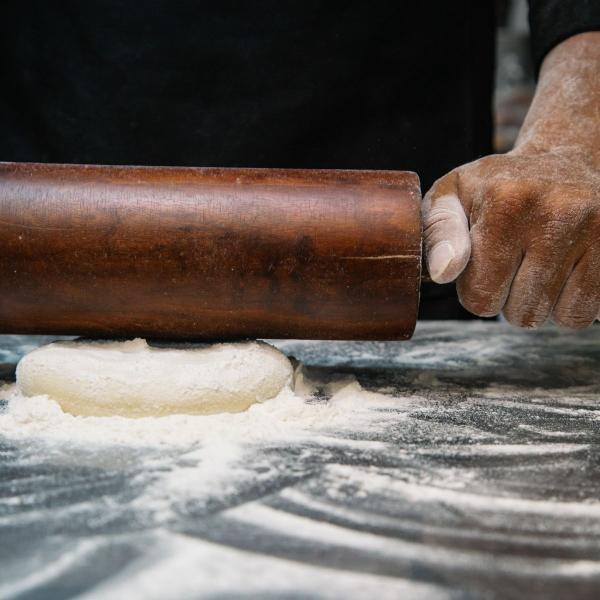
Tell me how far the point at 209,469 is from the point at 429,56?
5.40ft

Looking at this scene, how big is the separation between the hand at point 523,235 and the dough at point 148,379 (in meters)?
0.40

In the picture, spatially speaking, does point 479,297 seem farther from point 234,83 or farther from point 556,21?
point 234,83

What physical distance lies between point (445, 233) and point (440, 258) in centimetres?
7

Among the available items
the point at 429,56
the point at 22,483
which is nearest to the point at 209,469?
the point at 22,483

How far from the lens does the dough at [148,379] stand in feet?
4.23

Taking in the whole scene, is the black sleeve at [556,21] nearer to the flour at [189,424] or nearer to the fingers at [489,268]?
the fingers at [489,268]

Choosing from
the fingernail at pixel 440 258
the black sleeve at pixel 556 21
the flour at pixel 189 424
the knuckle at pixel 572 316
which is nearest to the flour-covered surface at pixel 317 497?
the flour at pixel 189 424

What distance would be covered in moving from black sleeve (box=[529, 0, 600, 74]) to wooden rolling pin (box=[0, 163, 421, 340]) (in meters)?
0.75

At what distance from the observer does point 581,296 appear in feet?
4.83

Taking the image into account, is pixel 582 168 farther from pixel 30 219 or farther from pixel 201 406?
pixel 30 219

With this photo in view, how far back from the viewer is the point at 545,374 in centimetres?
172

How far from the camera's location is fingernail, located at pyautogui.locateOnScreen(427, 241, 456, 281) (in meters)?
1.34

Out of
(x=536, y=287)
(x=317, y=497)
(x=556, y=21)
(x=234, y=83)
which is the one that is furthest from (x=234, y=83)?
(x=317, y=497)

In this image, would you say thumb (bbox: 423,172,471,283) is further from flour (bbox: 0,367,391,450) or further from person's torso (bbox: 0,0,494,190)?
person's torso (bbox: 0,0,494,190)
